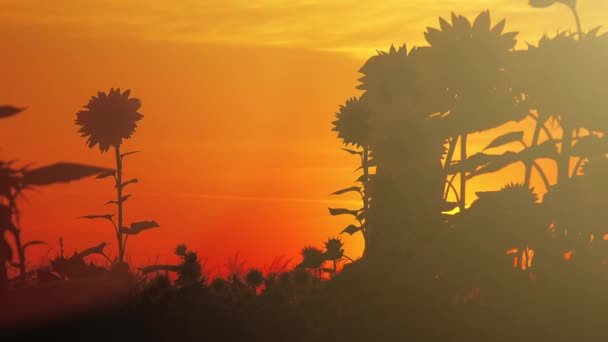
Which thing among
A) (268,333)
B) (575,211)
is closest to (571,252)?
(575,211)

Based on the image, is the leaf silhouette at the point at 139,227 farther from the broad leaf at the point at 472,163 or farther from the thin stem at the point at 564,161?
the thin stem at the point at 564,161

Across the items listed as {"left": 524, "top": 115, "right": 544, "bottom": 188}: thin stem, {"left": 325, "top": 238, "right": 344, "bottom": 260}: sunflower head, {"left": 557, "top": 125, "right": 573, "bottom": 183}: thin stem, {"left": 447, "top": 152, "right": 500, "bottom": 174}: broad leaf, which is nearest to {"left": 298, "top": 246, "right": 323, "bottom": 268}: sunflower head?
{"left": 325, "top": 238, "right": 344, "bottom": 260}: sunflower head

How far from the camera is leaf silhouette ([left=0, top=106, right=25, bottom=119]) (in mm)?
5502

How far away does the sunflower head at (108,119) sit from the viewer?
12.8 metres

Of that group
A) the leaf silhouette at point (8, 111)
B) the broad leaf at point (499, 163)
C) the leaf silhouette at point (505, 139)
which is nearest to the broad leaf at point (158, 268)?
the broad leaf at point (499, 163)

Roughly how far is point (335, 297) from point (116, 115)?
4957mm

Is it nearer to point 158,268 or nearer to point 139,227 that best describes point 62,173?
point 158,268

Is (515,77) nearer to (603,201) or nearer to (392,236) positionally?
(603,201)

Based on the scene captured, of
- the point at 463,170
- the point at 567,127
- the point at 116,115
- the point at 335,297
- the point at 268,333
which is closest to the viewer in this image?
the point at 268,333

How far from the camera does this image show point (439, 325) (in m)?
9.34

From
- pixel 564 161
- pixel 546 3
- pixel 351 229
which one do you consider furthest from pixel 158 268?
pixel 546 3

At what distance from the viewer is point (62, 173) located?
527cm

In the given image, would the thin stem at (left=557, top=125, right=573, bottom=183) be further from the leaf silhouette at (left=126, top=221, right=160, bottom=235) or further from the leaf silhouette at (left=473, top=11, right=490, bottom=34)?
the leaf silhouette at (left=126, top=221, right=160, bottom=235)

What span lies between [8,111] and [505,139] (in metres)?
6.96
